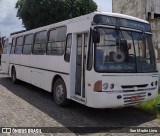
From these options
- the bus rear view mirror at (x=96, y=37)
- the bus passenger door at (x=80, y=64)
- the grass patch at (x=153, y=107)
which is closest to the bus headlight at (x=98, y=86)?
the bus passenger door at (x=80, y=64)

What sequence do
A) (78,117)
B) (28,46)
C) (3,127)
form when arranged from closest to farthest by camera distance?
(3,127), (78,117), (28,46)

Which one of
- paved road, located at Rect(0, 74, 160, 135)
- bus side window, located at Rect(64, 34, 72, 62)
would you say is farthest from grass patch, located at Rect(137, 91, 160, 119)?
bus side window, located at Rect(64, 34, 72, 62)

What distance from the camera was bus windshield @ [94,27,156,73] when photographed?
7398 millimetres

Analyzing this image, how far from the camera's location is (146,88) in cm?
809

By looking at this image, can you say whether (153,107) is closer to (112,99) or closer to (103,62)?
(112,99)

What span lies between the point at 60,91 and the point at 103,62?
238cm

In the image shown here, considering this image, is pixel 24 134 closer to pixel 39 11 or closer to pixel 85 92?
pixel 85 92

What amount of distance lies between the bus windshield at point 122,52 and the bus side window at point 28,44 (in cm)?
550

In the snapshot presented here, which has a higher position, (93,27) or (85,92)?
(93,27)

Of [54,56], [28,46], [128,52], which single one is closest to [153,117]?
[128,52]

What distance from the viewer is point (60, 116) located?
8.05 metres

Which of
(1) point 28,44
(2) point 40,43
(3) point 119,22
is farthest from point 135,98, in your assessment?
(1) point 28,44

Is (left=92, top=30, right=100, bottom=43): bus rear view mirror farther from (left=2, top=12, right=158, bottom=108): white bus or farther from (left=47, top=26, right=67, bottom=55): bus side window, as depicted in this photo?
(left=47, top=26, right=67, bottom=55): bus side window

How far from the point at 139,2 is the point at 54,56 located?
2140cm
